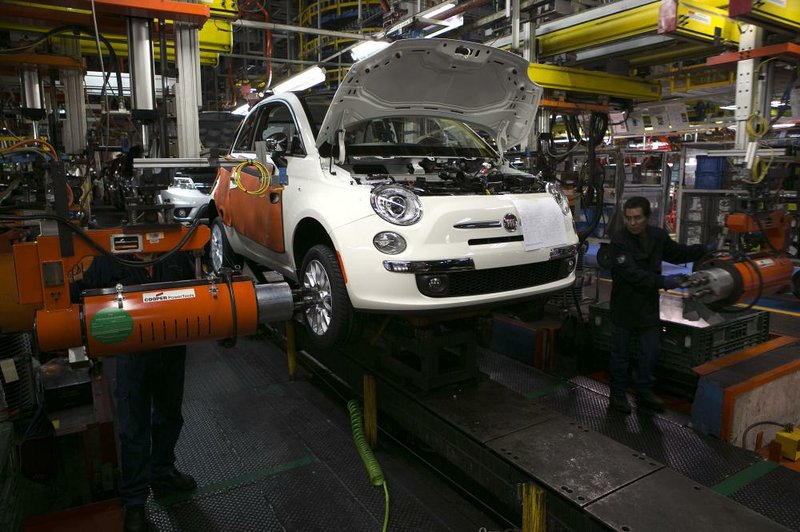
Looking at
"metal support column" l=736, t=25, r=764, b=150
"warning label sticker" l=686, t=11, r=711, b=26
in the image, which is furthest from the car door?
"metal support column" l=736, t=25, r=764, b=150

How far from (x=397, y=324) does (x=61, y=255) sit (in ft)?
6.40

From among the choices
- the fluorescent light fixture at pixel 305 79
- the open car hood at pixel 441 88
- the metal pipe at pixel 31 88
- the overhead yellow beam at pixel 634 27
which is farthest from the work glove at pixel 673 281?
the metal pipe at pixel 31 88

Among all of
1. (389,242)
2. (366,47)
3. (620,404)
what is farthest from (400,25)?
(620,404)

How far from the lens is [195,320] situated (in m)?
2.38

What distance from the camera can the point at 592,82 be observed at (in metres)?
6.00

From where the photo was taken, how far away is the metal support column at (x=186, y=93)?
2.92 metres

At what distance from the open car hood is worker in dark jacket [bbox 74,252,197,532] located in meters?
1.35

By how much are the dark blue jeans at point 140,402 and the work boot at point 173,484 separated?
14 cm

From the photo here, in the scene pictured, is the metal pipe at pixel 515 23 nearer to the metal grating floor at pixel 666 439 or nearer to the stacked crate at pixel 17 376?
the metal grating floor at pixel 666 439

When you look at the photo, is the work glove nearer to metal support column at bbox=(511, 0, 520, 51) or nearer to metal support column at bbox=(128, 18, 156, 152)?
metal support column at bbox=(128, 18, 156, 152)

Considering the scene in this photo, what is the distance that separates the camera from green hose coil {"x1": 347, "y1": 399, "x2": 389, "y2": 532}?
3.14 meters

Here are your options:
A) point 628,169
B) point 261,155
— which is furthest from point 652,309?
point 628,169

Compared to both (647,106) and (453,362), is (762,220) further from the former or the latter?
(647,106)

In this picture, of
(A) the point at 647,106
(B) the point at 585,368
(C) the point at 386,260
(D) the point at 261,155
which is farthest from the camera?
(A) the point at 647,106
